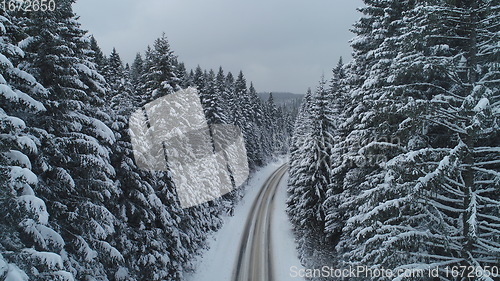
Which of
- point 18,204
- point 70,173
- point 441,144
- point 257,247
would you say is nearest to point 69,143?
point 70,173

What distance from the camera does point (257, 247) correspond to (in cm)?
2269

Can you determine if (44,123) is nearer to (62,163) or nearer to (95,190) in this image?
(62,163)

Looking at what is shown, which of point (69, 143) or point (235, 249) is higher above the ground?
point (69, 143)

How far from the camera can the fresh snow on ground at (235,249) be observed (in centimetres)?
1894

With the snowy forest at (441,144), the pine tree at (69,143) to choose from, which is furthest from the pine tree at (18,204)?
the snowy forest at (441,144)

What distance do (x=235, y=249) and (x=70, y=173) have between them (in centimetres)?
1636

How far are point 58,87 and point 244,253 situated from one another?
60.4ft

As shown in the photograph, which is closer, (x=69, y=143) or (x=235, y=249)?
(x=69, y=143)

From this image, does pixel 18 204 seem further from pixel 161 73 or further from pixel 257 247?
pixel 257 247

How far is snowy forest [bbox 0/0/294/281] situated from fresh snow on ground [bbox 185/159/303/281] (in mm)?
3157

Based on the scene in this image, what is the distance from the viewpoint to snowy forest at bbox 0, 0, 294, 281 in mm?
5973

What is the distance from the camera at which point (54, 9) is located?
9.02m

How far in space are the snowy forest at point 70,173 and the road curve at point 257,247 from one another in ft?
16.0

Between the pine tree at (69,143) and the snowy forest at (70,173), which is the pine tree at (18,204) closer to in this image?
the snowy forest at (70,173)
